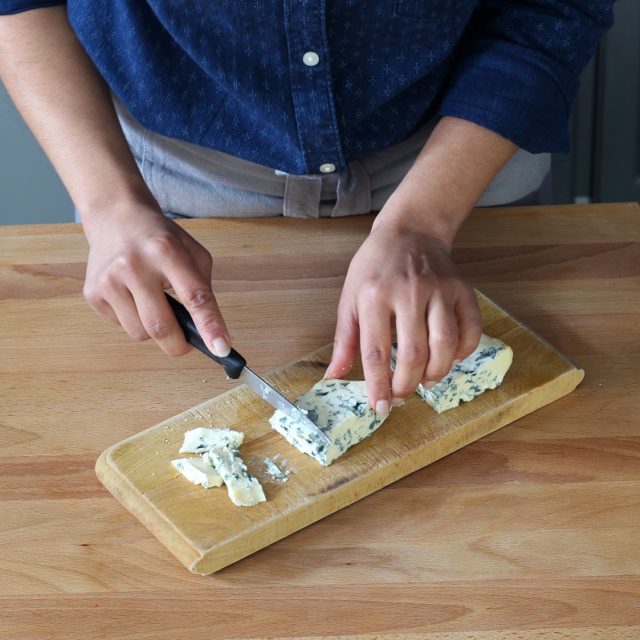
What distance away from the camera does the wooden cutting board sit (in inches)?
39.3

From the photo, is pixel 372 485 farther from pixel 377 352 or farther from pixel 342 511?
pixel 377 352

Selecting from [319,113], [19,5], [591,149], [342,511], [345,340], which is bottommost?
[591,149]

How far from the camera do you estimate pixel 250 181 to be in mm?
1417

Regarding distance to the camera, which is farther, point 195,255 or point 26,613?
point 195,255

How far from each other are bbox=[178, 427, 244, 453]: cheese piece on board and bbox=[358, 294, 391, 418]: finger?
0.16 metres

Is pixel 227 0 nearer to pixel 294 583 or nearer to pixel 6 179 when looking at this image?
pixel 294 583

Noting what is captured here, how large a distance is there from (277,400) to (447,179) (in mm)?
350

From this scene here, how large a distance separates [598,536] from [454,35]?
65 centimetres

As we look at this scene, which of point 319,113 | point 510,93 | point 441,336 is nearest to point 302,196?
point 319,113

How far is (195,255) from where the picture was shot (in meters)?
1.16

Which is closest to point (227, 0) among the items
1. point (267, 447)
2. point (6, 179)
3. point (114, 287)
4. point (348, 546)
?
point (114, 287)

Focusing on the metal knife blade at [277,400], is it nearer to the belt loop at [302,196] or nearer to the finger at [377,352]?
the finger at [377,352]

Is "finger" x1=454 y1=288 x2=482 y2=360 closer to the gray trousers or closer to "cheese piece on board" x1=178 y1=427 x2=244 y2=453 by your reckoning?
"cheese piece on board" x1=178 y1=427 x2=244 y2=453

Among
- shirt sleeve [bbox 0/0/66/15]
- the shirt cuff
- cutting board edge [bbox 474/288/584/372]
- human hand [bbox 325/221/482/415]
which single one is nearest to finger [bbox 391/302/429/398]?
human hand [bbox 325/221/482/415]
